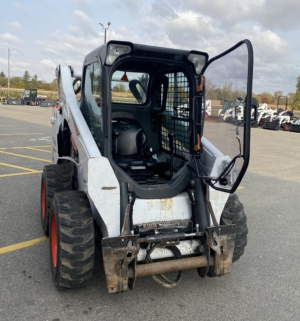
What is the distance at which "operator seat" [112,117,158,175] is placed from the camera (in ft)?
13.6

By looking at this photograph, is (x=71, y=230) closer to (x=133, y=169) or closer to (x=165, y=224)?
(x=165, y=224)

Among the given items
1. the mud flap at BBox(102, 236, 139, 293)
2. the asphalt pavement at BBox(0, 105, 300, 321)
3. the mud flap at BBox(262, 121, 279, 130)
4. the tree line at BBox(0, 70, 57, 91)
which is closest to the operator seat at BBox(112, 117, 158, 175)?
the asphalt pavement at BBox(0, 105, 300, 321)

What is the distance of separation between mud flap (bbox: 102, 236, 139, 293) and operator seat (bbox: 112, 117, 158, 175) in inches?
50.5

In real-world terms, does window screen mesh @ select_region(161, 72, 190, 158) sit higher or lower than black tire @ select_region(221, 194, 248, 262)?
higher

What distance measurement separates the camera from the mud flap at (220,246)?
3.18m

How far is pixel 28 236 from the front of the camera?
14.5 ft

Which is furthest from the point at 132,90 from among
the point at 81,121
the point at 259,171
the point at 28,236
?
the point at 259,171

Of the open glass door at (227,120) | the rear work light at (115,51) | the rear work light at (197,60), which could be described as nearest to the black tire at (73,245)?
the open glass door at (227,120)

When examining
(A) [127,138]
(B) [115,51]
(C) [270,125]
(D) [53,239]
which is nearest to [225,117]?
(B) [115,51]

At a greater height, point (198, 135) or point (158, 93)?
point (158, 93)

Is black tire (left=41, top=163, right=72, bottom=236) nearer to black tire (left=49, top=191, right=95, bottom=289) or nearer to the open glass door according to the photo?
black tire (left=49, top=191, right=95, bottom=289)

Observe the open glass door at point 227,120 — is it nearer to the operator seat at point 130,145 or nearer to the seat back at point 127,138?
the operator seat at point 130,145

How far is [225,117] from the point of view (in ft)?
10.2

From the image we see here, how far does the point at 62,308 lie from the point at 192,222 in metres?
1.41
